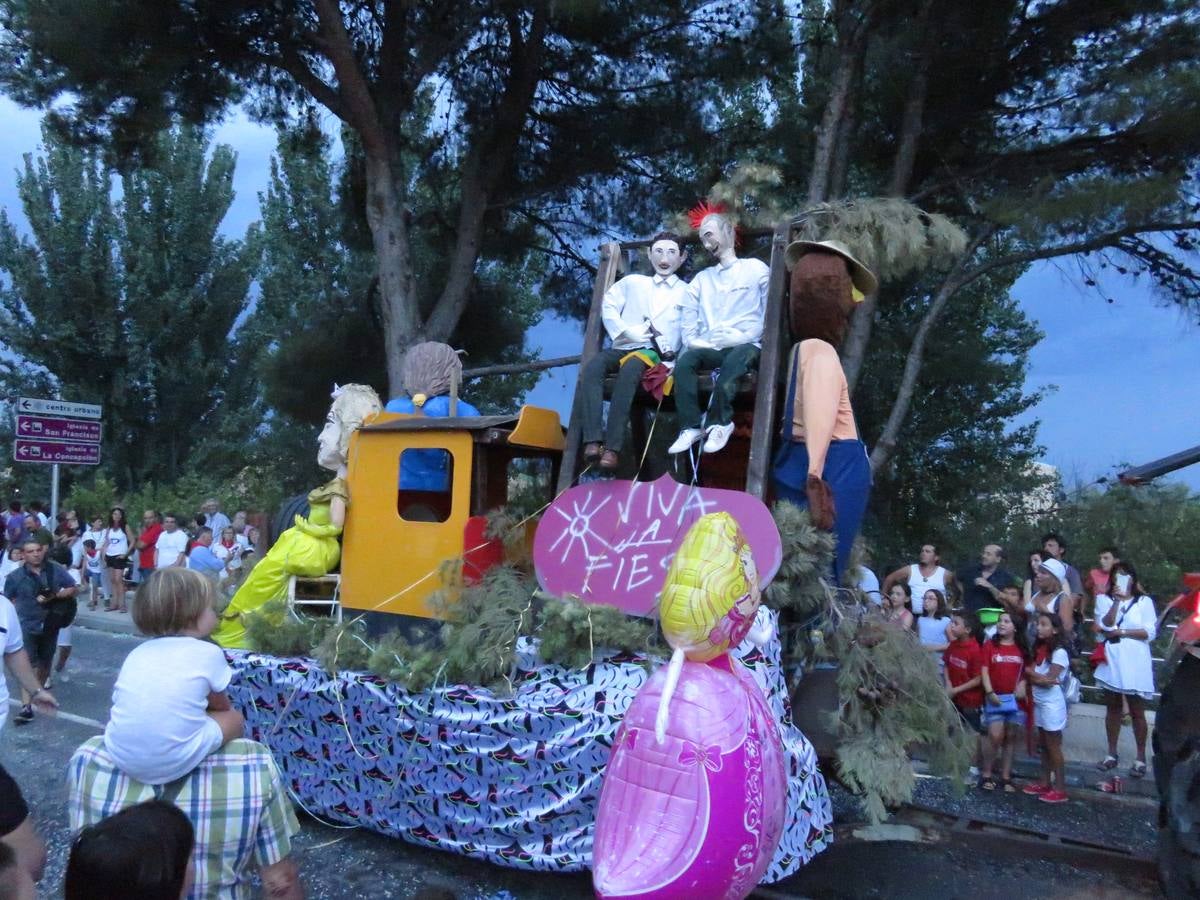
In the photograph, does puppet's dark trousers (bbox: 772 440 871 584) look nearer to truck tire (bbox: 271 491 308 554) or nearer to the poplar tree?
truck tire (bbox: 271 491 308 554)

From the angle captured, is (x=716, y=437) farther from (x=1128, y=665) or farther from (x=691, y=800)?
(x=1128, y=665)

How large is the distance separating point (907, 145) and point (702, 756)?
8.18 metres

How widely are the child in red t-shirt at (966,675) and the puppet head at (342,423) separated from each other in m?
4.22

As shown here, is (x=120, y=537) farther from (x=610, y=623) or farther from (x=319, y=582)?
(x=610, y=623)

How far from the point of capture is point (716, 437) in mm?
4191

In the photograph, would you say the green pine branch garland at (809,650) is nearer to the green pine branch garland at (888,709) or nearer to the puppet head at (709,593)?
the green pine branch garland at (888,709)

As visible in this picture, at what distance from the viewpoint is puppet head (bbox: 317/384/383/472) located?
18.6 ft

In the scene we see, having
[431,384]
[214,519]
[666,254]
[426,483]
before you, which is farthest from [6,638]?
[214,519]

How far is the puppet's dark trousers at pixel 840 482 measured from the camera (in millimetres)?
4098

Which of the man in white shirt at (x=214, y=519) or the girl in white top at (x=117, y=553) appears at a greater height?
the man in white shirt at (x=214, y=519)

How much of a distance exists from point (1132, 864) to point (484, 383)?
1521 centimetres

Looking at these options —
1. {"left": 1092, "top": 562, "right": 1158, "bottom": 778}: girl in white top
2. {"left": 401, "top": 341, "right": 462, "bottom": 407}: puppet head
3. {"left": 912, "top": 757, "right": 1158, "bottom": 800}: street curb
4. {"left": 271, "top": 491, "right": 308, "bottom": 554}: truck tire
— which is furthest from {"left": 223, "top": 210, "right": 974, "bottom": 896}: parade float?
{"left": 1092, "top": 562, "right": 1158, "bottom": 778}: girl in white top

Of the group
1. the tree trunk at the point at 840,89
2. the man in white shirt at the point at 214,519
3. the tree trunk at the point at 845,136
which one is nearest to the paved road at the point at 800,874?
the tree trunk at the point at 840,89

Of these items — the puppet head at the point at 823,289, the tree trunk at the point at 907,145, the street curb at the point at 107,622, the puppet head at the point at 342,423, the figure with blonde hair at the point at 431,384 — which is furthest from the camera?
the street curb at the point at 107,622
